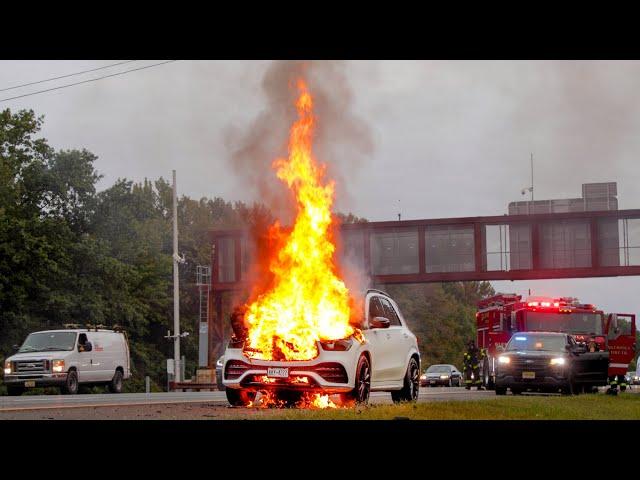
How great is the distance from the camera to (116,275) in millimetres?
66312

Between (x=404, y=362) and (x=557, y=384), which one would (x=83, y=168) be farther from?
(x=404, y=362)

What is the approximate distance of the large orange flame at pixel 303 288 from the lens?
1755 centimetres

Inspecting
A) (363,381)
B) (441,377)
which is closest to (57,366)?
(363,381)

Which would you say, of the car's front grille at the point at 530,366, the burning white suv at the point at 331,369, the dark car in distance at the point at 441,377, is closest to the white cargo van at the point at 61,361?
the car's front grille at the point at 530,366

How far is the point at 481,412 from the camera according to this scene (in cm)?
1802

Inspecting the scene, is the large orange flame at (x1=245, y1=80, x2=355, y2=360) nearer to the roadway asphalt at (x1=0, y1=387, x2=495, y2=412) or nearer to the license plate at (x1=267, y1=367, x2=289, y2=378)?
the license plate at (x1=267, y1=367, x2=289, y2=378)

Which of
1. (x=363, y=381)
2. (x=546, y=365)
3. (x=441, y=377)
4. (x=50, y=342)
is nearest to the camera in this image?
(x=363, y=381)

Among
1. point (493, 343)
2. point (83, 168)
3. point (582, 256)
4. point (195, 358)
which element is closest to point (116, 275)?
point (83, 168)

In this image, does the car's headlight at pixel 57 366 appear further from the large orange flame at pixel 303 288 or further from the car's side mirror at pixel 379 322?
the car's side mirror at pixel 379 322

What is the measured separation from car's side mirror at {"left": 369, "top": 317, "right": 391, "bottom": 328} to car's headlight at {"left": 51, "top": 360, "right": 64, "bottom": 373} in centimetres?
1853

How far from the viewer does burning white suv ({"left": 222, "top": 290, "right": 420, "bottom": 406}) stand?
1720 centimetres

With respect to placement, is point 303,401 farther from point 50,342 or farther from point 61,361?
Answer: point 50,342

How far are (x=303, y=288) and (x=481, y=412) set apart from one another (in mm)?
3372

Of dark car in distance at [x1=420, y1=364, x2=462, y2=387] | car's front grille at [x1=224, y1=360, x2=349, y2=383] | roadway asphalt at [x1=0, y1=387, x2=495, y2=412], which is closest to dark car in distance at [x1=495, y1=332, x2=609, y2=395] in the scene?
roadway asphalt at [x1=0, y1=387, x2=495, y2=412]
